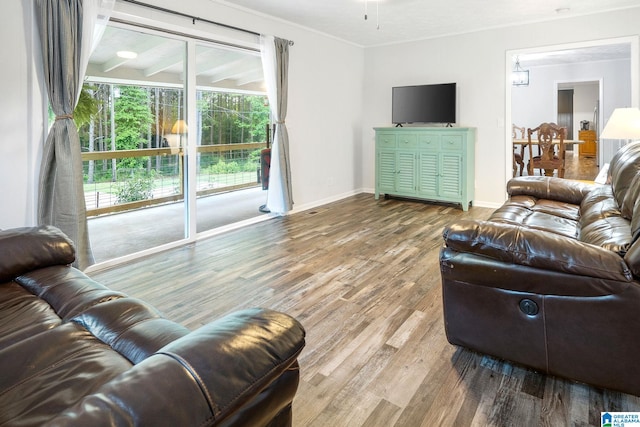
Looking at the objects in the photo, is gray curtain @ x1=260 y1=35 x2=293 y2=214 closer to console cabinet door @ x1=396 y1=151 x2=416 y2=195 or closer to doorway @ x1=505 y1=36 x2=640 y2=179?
console cabinet door @ x1=396 y1=151 x2=416 y2=195

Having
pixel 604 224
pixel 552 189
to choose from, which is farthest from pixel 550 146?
pixel 604 224

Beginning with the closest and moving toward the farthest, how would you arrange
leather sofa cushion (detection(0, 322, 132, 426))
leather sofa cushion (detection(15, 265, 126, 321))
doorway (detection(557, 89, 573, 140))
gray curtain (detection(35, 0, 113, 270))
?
leather sofa cushion (detection(0, 322, 132, 426)) < leather sofa cushion (detection(15, 265, 126, 321)) < gray curtain (detection(35, 0, 113, 270)) < doorway (detection(557, 89, 573, 140))

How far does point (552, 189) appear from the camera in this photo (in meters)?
3.39

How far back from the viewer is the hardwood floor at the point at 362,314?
1684 millimetres

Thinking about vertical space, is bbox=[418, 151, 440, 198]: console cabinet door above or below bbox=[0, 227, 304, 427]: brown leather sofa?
above

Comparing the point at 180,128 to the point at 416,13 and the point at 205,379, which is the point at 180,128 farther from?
the point at 205,379

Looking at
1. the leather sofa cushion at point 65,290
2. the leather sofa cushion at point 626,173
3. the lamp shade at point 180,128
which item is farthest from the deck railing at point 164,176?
the leather sofa cushion at point 626,173

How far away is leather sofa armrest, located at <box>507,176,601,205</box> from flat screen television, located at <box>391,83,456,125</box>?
2570 mm

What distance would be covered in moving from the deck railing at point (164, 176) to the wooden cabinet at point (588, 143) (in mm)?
9951

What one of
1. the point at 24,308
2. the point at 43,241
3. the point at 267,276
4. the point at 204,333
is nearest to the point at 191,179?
the point at 267,276

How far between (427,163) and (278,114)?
2319 millimetres

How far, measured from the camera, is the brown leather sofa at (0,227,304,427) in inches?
28.3

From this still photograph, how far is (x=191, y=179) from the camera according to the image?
4.23m

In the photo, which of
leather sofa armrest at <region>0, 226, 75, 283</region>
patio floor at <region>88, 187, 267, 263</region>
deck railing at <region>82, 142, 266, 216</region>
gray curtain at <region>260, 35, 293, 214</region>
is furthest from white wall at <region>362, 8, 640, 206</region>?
leather sofa armrest at <region>0, 226, 75, 283</region>
